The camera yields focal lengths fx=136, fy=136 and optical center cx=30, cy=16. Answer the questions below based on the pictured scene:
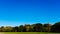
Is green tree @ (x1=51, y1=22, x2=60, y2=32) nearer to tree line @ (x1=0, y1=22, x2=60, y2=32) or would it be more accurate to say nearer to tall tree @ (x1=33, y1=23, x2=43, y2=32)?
tree line @ (x1=0, y1=22, x2=60, y2=32)

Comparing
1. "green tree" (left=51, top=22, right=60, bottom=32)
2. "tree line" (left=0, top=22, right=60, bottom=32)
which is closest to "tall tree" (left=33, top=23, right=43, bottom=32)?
"tree line" (left=0, top=22, right=60, bottom=32)

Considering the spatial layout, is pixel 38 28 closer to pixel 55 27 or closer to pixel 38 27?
pixel 38 27

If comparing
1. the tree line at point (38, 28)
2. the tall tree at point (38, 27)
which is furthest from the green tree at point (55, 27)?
the tall tree at point (38, 27)

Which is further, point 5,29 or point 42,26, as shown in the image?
point 42,26

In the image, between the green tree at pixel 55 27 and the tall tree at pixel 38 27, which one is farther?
the tall tree at pixel 38 27

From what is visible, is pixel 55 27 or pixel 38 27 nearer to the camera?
pixel 55 27

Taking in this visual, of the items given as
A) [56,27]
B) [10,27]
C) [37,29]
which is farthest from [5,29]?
[56,27]

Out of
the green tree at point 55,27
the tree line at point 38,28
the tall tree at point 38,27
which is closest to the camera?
the tree line at point 38,28

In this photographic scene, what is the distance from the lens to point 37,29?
29609mm

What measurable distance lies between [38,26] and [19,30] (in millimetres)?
5098

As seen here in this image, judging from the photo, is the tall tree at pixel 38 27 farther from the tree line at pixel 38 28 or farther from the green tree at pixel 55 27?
the green tree at pixel 55 27

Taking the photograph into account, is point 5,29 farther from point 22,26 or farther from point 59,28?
point 59,28

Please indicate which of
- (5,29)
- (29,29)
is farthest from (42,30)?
(5,29)

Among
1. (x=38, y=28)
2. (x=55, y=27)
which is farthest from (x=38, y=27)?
(x=55, y=27)
